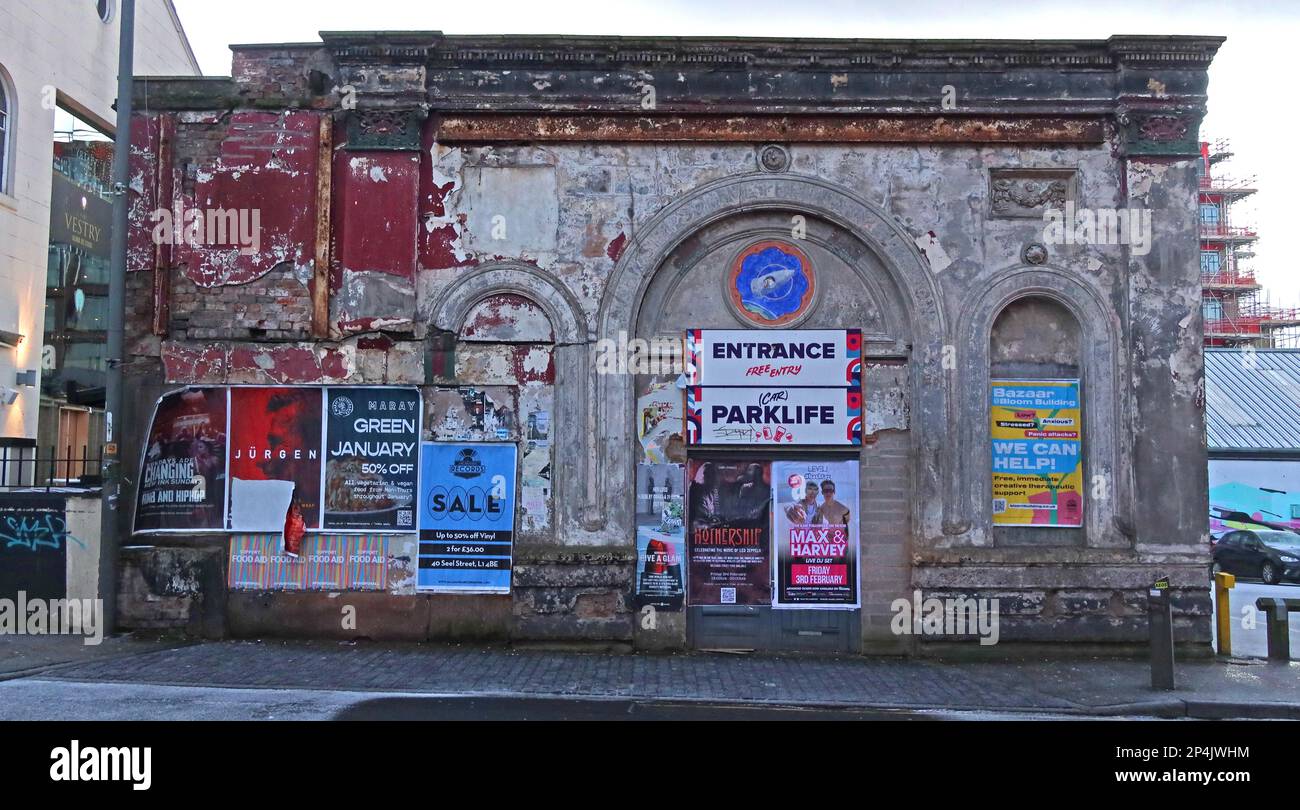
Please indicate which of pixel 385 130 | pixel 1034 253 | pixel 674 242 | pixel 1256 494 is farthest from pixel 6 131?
pixel 1256 494

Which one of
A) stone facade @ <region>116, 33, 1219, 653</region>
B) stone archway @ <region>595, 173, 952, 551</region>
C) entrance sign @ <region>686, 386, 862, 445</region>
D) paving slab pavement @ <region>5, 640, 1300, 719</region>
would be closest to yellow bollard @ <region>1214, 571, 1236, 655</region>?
paving slab pavement @ <region>5, 640, 1300, 719</region>

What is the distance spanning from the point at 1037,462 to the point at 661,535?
459 centimetres

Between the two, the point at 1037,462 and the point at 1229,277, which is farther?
the point at 1229,277

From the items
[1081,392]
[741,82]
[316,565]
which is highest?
[741,82]

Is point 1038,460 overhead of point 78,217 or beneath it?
beneath

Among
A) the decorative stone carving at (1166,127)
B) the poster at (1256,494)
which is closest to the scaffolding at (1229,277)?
the poster at (1256,494)

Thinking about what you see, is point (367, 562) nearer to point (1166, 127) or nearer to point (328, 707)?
point (328, 707)

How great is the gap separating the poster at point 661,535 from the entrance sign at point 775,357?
120 centimetres

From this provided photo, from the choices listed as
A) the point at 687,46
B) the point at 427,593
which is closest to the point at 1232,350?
the point at 687,46

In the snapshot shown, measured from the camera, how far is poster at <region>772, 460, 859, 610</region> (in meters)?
12.1

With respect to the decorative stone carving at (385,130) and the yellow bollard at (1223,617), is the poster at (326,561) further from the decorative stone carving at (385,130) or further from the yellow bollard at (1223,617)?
the yellow bollard at (1223,617)

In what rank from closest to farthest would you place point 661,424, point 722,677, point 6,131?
point 722,677 → point 661,424 → point 6,131

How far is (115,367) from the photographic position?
12016 millimetres

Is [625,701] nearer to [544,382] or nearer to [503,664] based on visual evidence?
[503,664]
